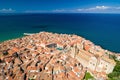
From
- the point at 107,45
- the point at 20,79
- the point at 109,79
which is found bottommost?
the point at 107,45

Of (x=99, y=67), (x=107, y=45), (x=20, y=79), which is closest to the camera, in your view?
(x=20, y=79)

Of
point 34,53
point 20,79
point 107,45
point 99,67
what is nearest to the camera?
point 20,79

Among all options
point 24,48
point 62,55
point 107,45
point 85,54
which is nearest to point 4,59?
point 24,48

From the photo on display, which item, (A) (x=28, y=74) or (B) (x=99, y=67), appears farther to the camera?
(B) (x=99, y=67)

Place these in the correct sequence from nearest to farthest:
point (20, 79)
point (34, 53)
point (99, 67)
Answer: point (20, 79) → point (34, 53) → point (99, 67)

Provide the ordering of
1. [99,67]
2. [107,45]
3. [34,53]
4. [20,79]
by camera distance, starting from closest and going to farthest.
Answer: [20,79] < [34,53] < [99,67] < [107,45]

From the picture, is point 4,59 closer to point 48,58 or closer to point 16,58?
point 16,58

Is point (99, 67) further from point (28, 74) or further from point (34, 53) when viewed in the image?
point (28, 74)

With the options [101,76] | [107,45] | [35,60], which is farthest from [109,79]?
[107,45]

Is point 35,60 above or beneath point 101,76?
above
